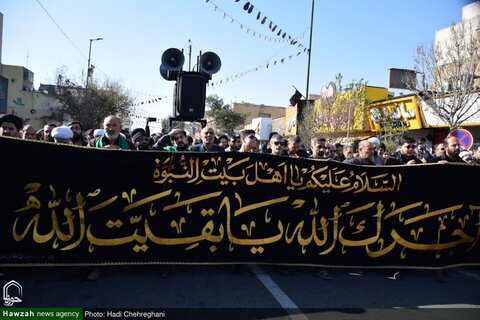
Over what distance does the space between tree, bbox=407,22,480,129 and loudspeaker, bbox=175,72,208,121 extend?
1004 cm

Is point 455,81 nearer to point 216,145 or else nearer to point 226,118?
point 216,145

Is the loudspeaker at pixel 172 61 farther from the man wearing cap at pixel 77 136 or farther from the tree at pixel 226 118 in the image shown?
the tree at pixel 226 118

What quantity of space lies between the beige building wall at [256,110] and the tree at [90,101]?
2558 cm

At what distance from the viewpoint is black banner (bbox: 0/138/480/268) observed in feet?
12.9

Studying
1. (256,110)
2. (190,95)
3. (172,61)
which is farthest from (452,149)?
(256,110)

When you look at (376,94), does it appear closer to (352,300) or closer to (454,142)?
(454,142)

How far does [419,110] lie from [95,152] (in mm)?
16620

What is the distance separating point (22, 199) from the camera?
12.8 feet

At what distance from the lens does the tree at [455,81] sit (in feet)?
47.0

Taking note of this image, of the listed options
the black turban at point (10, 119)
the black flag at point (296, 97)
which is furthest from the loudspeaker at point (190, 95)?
the black flag at point (296, 97)

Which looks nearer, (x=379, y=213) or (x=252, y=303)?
(x=252, y=303)

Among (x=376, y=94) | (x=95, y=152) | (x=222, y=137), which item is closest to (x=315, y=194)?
(x=95, y=152)

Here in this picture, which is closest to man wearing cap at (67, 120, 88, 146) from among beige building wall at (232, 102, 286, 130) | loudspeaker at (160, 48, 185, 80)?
loudspeaker at (160, 48, 185, 80)

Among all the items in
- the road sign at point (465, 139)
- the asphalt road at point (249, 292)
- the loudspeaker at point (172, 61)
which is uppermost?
the loudspeaker at point (172, 61)
